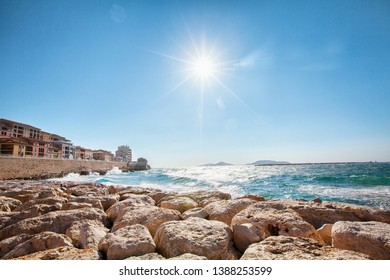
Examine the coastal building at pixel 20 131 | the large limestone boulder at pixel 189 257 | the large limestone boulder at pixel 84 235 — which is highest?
the coastal building at pixel 20 131

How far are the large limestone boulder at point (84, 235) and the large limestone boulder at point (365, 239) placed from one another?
2.70 metres

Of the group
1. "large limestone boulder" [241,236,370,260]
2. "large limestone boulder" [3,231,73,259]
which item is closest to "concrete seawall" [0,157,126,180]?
"large limestone boulder" [3,231,73,259]

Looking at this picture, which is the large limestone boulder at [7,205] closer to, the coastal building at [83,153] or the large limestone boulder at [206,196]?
the large limestone boulder at [206,196]

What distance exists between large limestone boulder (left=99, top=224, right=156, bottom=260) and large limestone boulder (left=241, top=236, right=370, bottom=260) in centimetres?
96

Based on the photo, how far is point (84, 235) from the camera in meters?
2.48

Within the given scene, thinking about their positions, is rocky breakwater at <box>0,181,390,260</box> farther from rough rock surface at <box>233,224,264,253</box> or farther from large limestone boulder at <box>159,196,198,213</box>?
large limestone boulder at <box>159,196,198,213</box>

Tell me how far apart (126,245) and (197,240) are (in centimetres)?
70

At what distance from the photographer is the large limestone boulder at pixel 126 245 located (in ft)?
6.27

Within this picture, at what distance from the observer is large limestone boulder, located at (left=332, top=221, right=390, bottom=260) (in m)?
1.96

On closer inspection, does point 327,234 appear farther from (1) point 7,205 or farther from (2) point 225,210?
(1) point 7,205

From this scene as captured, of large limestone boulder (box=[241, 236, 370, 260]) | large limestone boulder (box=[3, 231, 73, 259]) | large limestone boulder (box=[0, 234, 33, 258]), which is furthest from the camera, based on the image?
large limestone boulder (box=[0, 234, 33, 258])

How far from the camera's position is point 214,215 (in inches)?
134

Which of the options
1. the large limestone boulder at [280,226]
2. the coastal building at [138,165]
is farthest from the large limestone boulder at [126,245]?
the coastal building at [138,165]

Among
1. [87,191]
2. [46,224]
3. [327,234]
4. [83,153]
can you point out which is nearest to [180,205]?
[46,224]
